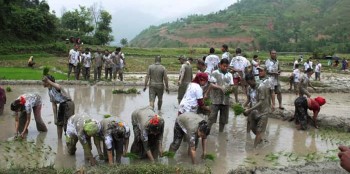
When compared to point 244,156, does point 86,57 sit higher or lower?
higher

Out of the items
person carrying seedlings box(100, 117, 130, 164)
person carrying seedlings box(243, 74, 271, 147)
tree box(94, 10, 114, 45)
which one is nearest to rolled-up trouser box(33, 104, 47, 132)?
person carrying seedlings box(100, 117, 130, 164)

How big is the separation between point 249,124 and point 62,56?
29.4 metres

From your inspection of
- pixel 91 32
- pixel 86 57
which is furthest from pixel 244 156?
pixel 91 32

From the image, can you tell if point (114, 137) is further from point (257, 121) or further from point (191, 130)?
point (257, 121)

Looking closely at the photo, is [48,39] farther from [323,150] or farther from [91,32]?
[323,150]

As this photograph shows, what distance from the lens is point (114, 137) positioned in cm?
739

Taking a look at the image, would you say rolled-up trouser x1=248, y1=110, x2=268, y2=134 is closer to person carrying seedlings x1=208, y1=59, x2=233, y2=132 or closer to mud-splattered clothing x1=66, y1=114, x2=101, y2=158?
person carrying seedlings x1=208, y1=59, x2=233, y2=132

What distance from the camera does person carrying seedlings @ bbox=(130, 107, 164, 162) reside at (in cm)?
734

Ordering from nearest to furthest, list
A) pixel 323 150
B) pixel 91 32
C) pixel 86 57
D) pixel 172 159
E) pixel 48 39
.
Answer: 1. pixel 172 159
2. pixel 323 150
3. pixel 86 57
4. pixel 48 39
5. pixel 91 32

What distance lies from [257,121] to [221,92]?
1.19 metres

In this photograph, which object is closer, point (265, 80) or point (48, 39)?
point (265, 80)

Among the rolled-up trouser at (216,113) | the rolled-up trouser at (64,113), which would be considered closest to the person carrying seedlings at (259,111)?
the rolled-up trouser at (216,113)

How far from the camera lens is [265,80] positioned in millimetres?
9672

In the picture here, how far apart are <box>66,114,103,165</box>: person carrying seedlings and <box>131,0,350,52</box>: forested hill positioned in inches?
3202
